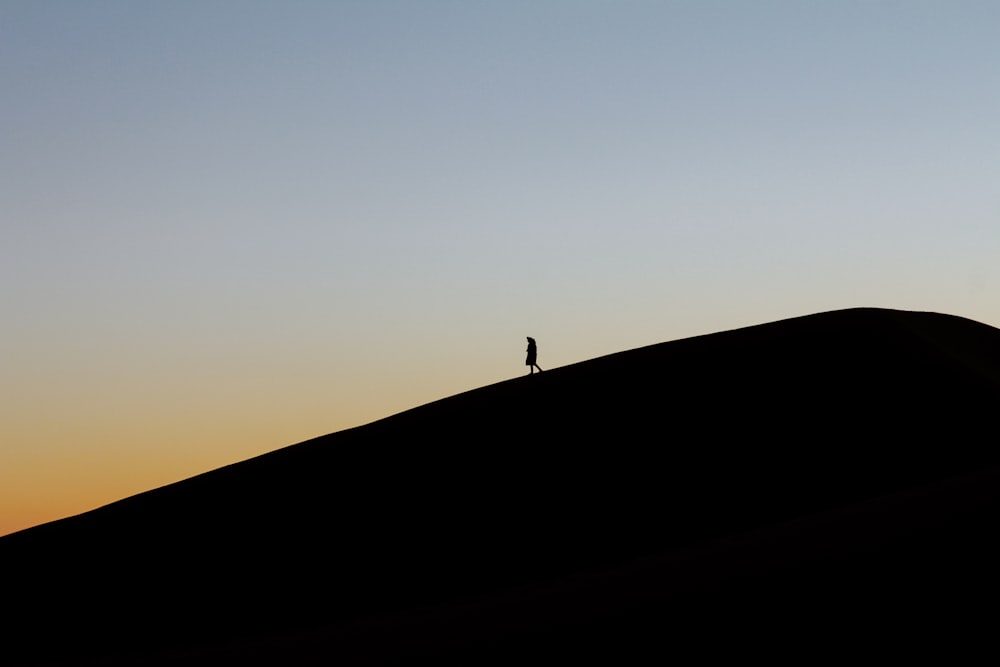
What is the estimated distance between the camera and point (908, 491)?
1371cm

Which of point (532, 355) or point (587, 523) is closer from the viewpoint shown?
point (587, 523)

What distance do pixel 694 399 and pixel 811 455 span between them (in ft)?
13.4

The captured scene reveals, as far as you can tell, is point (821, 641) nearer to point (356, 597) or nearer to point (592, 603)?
point (592, 603)

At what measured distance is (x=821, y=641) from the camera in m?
8.87

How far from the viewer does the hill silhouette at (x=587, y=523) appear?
1039 cm

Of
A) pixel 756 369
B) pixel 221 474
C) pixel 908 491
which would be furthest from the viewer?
pixel 221 474

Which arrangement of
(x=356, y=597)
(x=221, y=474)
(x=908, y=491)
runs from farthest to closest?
(x=221, y=474) < (x=356, y=597) < (x=908, y=491)

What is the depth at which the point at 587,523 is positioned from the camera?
17.5 meters

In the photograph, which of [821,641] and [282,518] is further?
[282,518]

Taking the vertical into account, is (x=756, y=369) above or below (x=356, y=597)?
above

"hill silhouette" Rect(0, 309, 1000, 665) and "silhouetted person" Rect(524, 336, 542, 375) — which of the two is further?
"silhouetted person" Rect(524, 336, 542, 375)

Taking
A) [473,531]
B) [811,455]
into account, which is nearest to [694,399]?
[811,455]

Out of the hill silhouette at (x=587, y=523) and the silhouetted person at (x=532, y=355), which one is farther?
the silhouetted person at (x=532, y=355)

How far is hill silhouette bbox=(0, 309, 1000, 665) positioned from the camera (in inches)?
409
